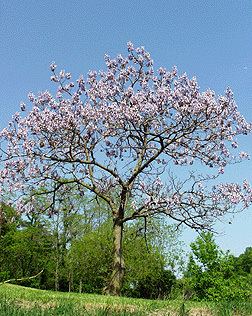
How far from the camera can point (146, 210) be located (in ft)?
74.3

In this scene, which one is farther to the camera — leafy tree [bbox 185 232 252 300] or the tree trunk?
leafy tree [bbox 185 232 252 300]

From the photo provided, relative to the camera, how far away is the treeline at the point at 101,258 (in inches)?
1056

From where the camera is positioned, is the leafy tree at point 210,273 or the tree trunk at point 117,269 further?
the leafy tree at point 210,273

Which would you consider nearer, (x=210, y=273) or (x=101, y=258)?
(x=210, y=273)

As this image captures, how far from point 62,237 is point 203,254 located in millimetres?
24195

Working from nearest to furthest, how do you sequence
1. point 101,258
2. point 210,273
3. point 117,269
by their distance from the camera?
point 117,269 < point 210,273 < point 101,258

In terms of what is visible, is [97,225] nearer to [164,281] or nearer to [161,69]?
[164,281]

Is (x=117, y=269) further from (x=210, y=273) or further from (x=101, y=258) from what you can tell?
(x=101, y=258)

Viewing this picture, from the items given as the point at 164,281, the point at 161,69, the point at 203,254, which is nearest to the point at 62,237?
the point at 164,281

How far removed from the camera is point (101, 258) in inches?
1625

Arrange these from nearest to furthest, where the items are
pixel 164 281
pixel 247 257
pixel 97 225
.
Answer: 1. pixel 164 281
2. pixel 97 225
3. pixel 247 257

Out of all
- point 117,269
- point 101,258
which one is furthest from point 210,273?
point 101,258

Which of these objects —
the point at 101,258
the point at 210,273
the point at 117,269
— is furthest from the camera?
the point at 101,258

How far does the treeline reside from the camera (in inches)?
1056
